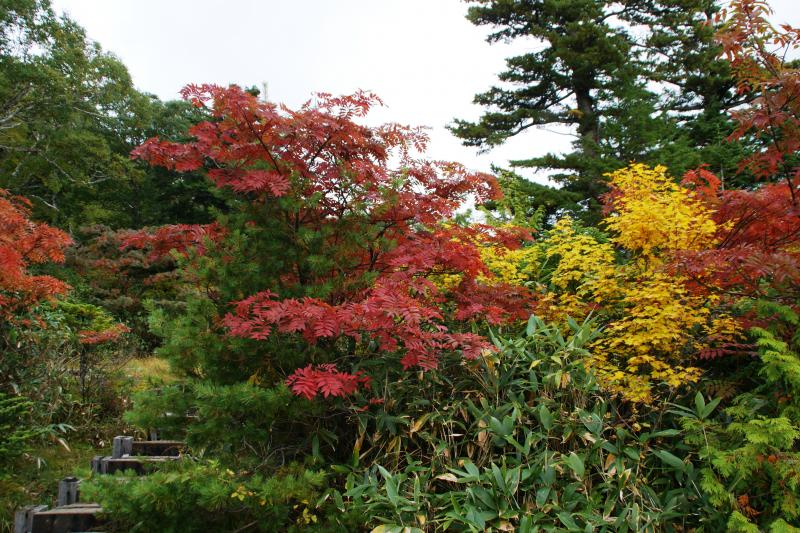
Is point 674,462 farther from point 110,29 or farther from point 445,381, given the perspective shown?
point 110,29

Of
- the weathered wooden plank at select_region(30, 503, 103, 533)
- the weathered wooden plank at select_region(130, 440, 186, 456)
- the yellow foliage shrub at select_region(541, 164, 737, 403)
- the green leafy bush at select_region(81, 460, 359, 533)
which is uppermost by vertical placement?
the yellow foliage shrub at select_region(541, 164, 737, 403)

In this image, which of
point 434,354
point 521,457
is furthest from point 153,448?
point 521,457

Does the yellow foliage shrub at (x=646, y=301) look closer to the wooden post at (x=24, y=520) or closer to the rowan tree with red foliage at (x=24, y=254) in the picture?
the wooden post at (x=24, y=520)

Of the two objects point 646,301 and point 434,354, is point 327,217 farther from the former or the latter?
point 646,301

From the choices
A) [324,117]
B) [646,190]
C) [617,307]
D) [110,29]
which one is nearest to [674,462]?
[617,307]

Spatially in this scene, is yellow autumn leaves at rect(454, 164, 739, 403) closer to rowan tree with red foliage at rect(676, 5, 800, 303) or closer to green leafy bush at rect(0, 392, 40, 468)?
rowan tree with red foliage at rect(676, 5, 800, 303)

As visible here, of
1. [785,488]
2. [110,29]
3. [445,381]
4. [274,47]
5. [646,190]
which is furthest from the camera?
[110,29]

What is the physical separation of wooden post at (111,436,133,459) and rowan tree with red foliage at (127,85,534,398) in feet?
6.33

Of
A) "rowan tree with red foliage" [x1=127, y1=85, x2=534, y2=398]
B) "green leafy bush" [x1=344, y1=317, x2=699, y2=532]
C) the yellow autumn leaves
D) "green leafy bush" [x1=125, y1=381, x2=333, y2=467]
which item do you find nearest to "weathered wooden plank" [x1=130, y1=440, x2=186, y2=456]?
"green leafy bush" [x1=125, y1=381, x2=333, y2=467]

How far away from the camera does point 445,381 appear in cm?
330

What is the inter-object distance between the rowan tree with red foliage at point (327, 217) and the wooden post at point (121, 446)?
1.93m

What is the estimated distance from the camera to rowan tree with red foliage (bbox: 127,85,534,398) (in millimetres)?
2951

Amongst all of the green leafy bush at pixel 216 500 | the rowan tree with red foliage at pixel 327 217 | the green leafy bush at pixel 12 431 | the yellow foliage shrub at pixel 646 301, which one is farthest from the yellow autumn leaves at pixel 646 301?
the green leafy bush at pixel 12 431

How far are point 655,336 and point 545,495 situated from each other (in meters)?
1.16
